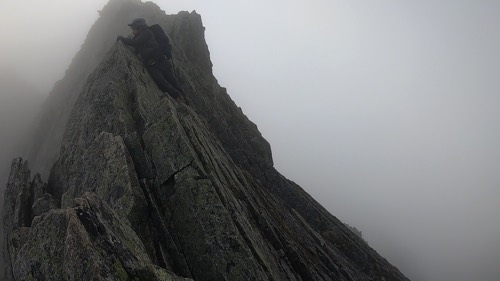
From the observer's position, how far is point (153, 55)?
1264 inches

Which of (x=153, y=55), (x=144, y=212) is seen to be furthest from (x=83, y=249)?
(x=153, y=55)

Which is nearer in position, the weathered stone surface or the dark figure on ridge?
the weathered stone surface

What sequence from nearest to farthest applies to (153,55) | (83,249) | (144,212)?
(83,249) < (144,212) < (153,55)

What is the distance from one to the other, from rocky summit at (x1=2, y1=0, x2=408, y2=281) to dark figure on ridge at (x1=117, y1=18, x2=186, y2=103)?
97 centimetres

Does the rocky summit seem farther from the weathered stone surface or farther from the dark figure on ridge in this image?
the dark figure on ridge

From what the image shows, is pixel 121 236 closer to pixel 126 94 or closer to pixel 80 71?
pixel 126 94

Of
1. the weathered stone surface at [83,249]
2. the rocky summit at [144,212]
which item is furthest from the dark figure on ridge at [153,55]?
the weathered stone surface at [83,249]

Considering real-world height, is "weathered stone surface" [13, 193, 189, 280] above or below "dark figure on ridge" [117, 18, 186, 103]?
below

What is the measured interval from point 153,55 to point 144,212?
20.6m

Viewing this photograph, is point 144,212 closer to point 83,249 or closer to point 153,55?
point 83,249

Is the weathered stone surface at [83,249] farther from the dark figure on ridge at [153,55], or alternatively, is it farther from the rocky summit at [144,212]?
the dark figure on ridge at [153,55]

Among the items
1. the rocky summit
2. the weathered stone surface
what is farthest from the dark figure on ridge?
the weathered stone surface

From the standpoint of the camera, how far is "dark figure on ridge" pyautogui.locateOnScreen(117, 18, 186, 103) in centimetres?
3128

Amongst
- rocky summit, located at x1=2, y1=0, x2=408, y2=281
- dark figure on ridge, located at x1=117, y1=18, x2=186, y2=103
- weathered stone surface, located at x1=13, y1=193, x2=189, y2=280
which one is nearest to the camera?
weathered stone surface, located at x1=13, y1=193, x2=189, y2=280
